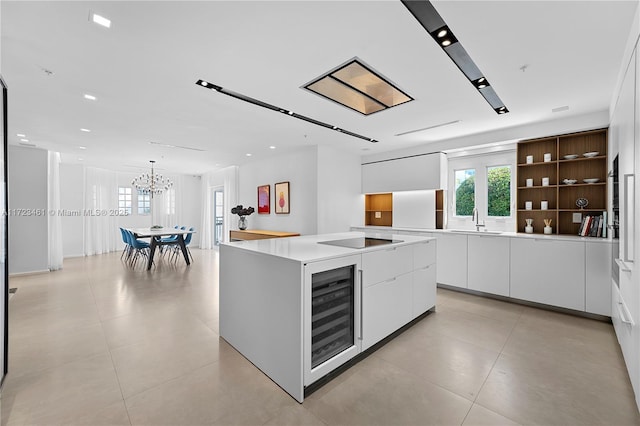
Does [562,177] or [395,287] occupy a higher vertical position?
[562,177]

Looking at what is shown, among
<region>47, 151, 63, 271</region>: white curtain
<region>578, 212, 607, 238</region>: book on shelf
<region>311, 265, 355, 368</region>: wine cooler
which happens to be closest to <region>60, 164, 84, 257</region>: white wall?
A: <region>47, 151, 63, 271</region>: white curtain

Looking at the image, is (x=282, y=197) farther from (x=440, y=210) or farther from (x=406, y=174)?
(x=440, y=210)

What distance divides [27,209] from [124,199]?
139 inches

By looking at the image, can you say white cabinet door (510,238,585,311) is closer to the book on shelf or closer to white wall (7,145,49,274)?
the book on shelf

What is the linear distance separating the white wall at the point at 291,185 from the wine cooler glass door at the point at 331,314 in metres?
3.19

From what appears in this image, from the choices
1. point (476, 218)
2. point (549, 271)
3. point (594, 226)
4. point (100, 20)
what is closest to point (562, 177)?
point (594, 226)

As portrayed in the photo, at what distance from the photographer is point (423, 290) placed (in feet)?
10.7

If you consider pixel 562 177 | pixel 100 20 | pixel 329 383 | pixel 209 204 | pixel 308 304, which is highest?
pixel 100 20

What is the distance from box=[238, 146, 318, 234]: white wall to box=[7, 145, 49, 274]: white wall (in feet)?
14.0

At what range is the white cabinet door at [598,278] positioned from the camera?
3209 millimetres

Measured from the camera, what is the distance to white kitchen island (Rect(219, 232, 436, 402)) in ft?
6.19

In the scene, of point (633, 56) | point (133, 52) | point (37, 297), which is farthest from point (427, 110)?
point (37, 297)

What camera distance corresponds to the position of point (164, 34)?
2043 millimetres

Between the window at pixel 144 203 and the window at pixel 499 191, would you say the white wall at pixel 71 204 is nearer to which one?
the window at pixel 144 203
